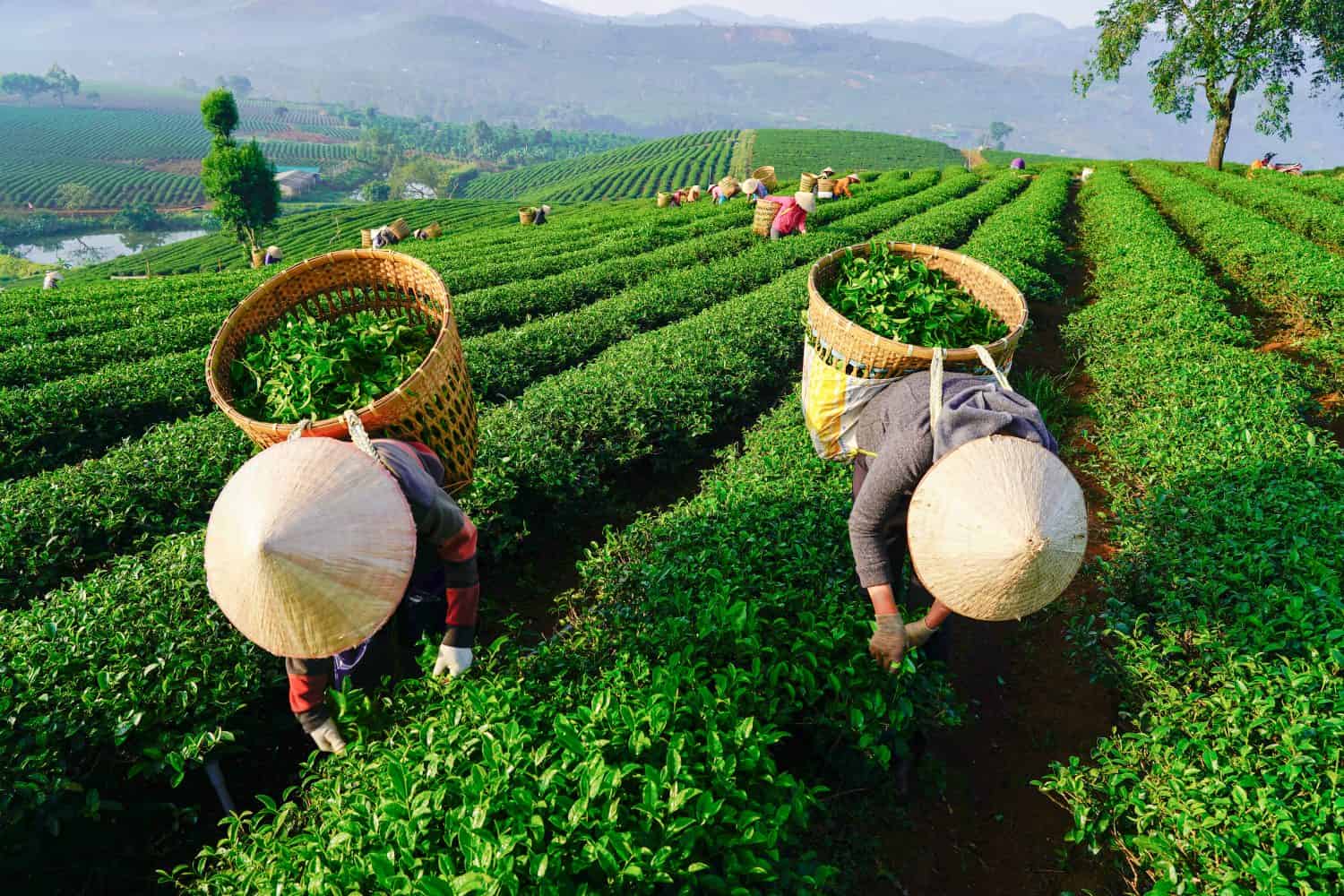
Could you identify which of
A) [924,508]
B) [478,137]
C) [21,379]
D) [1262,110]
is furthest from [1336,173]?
[478,137]

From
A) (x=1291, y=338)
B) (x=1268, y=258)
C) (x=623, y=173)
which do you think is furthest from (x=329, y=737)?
(x=623, y=173)

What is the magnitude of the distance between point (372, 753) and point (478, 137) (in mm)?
170824

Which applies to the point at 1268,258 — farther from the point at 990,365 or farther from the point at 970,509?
the point at 970,509

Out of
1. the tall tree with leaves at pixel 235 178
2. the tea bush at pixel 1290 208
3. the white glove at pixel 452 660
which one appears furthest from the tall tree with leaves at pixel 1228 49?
the tall tree with leaves at pixel 235 178

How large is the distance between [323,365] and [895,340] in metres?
2.66

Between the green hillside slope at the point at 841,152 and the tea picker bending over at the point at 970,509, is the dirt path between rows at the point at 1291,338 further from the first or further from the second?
the green hillside slope at the point at 841,152

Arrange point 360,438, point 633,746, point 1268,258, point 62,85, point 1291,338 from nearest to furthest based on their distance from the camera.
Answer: point 633,746, point 360,438, point 1291,338, point 1268,258, point 62,85

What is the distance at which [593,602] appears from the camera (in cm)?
341

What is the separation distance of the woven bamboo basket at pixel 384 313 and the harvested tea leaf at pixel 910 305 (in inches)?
82.2

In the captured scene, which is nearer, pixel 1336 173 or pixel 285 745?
pixel 285 745

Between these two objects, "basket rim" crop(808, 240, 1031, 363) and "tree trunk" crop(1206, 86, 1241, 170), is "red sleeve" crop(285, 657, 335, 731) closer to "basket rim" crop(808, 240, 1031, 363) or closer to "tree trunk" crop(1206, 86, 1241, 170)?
"basket rim" crop(808, 240, 1031, 363)

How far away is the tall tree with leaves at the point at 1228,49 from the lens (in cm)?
2142

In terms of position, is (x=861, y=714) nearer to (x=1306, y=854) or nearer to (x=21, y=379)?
(x=1306, y=854)

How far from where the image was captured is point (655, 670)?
7.82ft
